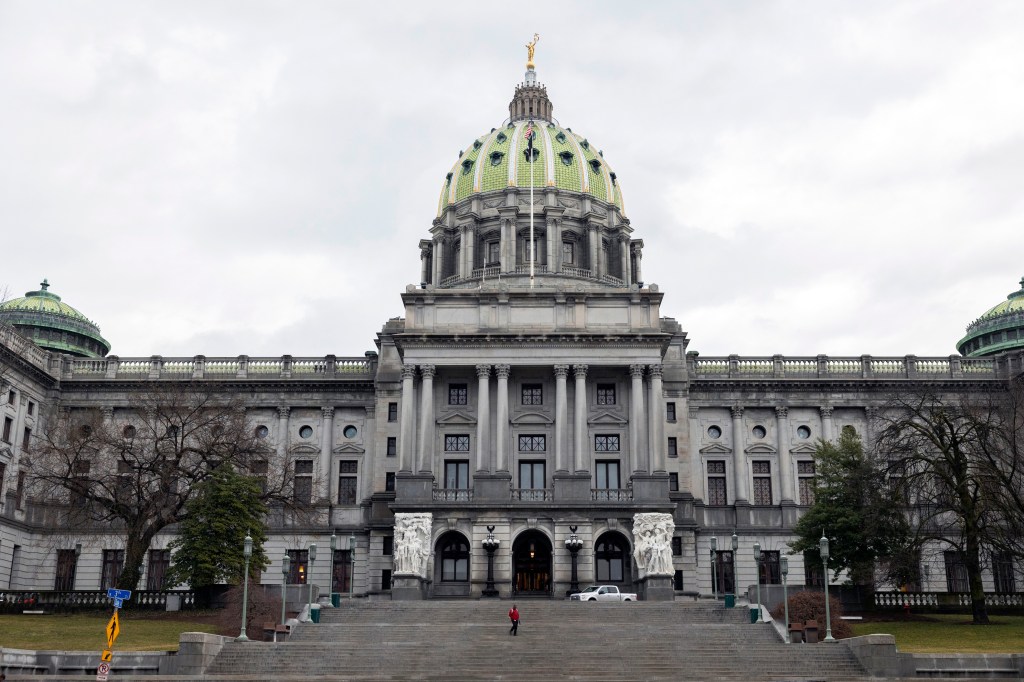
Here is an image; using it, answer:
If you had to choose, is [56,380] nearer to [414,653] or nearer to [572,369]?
[572,369]

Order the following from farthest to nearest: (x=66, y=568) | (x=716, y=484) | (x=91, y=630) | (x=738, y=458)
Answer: (x=716, y=484), (x=738, y=458), (x=66, y=568), (x=91, y=630)

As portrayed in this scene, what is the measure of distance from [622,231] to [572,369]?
33399 mm

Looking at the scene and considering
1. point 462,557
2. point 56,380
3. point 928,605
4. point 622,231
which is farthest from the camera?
point 622,231

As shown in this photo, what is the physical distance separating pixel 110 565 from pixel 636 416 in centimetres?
3911

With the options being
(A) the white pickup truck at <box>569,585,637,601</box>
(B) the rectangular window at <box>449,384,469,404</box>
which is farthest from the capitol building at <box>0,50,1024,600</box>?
(A) the white pickup truck at <box>569,585,637,601</box>

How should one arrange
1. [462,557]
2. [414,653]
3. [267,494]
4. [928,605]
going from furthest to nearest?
1. [462,557]
2. [267,494]
3. [928,605]
4. [414,653]

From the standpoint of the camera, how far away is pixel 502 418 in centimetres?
7562

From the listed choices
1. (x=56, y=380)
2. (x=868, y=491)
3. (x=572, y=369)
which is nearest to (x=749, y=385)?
(x=572, y=369)

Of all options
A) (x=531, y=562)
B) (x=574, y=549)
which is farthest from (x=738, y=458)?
(x=531, y=562)

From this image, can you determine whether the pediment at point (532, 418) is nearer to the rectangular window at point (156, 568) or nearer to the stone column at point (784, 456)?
the stone column at point (784, 456)

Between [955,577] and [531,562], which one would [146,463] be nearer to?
[531,562]

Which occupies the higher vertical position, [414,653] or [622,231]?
[622,231]

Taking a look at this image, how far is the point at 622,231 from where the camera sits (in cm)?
10725

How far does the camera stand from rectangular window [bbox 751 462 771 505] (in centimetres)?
8438
